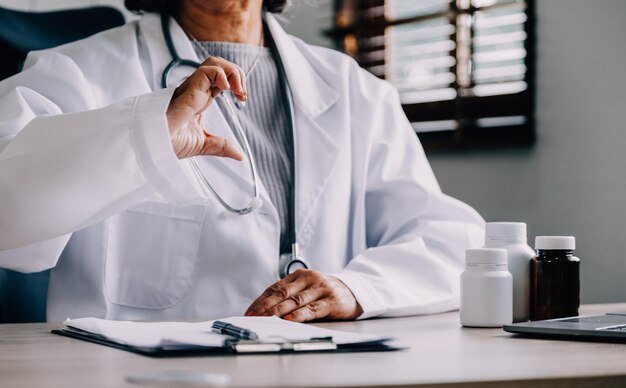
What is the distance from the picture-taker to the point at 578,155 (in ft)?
6.09

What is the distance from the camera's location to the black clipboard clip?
2.31 ft

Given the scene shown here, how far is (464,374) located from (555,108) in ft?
4.64

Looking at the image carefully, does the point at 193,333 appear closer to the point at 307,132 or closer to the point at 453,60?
the point at 307,132

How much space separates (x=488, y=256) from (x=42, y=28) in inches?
41.3

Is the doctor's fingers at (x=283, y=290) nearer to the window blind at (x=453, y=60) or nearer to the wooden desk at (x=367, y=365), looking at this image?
the wooden desk at (x=367, y=365)

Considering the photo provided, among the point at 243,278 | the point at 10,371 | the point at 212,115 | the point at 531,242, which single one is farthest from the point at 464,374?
the point at 531,242

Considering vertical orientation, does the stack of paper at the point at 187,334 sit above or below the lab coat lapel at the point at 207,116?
below

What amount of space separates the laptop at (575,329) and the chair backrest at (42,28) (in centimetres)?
107

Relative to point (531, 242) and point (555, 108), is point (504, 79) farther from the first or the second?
point (531, 242)

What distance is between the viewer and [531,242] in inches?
75.2

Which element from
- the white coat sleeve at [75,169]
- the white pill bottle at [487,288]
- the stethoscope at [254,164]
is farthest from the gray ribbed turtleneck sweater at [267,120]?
the white pill bottle at [487,288]

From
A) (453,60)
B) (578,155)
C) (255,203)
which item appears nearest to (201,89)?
(255,203)

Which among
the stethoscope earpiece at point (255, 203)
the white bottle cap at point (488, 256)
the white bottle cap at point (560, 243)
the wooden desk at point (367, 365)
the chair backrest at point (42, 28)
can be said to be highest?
the chair backrest at point (42, 28)

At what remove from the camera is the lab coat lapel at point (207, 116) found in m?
1.41
